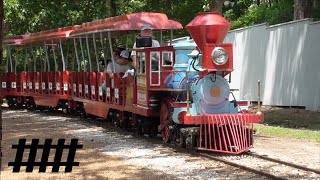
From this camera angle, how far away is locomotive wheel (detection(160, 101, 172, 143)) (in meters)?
13.1

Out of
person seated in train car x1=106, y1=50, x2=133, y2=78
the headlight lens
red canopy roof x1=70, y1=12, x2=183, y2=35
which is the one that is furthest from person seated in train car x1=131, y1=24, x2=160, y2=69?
the headlight lens

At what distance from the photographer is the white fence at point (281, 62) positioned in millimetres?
21484

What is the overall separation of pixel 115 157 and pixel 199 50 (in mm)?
2737

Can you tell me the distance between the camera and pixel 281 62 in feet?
76.5

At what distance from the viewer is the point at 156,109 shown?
1385 cm

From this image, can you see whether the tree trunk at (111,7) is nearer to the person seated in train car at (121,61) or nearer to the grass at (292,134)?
the person seated in train car at (121,61)

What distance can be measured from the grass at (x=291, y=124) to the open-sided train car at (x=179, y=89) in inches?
114

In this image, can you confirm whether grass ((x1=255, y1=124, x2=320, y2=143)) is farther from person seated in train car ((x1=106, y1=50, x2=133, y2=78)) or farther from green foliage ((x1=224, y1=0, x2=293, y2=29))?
green foliage ((x1=224, y1=0, x2=293, y2=29))

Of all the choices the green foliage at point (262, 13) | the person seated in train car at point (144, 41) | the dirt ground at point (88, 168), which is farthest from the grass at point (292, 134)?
the green foliage at point (262, 13)

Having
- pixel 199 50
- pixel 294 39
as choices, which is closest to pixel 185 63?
pixel 199 50

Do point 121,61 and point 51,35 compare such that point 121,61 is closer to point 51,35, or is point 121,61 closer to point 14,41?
point 51,35

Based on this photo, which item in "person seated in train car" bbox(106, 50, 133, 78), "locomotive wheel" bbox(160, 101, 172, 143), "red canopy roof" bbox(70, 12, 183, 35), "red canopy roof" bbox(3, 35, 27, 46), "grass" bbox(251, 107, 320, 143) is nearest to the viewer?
"locomotive wheel" bbox(160, 101, 172, 143)

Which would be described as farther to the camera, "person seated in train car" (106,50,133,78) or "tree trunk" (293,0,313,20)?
"tree trunk" (293,0,313,20)

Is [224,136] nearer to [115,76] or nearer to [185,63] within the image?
[185,63]
